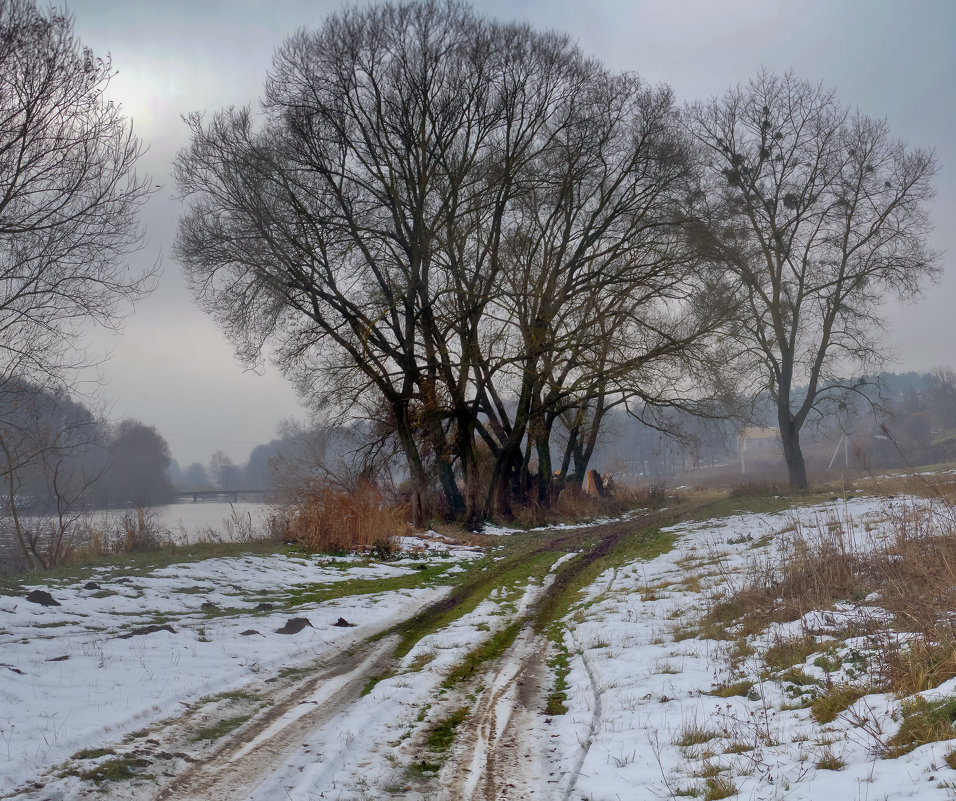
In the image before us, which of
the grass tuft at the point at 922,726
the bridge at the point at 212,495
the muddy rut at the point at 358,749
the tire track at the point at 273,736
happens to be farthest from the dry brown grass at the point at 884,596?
the bridge at the point at 212,495

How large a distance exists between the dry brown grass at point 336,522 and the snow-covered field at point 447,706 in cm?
477

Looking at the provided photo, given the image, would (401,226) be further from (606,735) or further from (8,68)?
(606,735)

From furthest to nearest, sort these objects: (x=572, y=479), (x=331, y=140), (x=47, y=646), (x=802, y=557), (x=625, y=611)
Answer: (x=572, y=479) → (x=331, y=140) → (x=625, y=611) → (x=802, y=557) → (x=47, y=646)

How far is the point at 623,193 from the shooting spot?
2189 centimetres

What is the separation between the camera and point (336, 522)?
1395cm

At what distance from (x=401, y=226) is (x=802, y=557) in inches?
570

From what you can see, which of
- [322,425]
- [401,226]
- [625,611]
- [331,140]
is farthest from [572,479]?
[625,611]

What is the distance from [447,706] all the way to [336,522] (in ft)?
29.7

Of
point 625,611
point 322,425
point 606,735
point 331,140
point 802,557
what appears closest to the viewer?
point 606,735

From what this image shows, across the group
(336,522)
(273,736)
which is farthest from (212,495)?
(273,736)

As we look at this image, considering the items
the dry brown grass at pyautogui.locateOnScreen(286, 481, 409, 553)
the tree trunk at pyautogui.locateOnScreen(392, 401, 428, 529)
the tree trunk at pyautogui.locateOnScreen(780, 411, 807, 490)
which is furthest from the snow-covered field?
the tree trunk at pyautogui.locateOnScreen(780, 411, 807, 490)

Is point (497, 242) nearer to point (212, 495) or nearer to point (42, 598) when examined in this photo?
point (42, 598)

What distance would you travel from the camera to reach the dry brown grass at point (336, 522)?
13727 millimetres

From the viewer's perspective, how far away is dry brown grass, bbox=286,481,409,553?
13727mm
